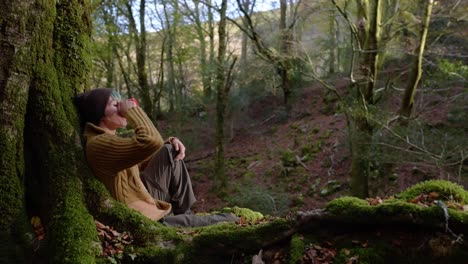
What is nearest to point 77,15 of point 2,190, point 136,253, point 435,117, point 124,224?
point 2,190

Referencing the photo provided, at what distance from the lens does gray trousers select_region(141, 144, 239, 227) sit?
394 cm

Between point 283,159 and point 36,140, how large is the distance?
14431mm

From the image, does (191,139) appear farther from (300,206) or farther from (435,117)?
(435,117)

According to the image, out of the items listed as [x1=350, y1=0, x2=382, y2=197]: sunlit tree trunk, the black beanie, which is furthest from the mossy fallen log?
[x1=350, y1=0, x2=382, y2=197]: sunlit tree trunk

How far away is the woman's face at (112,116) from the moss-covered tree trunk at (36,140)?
0.87ft

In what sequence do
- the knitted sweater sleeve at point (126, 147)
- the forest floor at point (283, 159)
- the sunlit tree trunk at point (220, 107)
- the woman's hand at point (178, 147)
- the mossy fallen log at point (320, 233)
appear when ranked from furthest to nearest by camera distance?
1. the sunlit tree trunk at point (220, 107)
2. the forest floor at point (283, 159)
3. the woman's hand at point (178, 147)
4. the knitted sweater sleeve at point (126, 147)
5. the mossy fallen log at point (320, 233)

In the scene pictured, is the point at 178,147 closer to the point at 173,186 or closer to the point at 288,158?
the point at 173,186

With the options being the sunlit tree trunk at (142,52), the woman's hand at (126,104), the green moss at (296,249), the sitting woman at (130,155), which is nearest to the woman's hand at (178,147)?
the sitting woman at (130,155)

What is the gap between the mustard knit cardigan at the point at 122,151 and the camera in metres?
3.14

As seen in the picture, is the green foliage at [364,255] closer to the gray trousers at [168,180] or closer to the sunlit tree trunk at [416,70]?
the gray trousers at [168,180]

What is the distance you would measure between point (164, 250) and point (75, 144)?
1.07m

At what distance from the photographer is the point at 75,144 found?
3.26 metres

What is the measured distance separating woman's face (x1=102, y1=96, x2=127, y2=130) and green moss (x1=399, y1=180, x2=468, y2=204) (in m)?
2.46

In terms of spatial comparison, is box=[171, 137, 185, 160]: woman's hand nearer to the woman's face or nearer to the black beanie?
the woman's face
